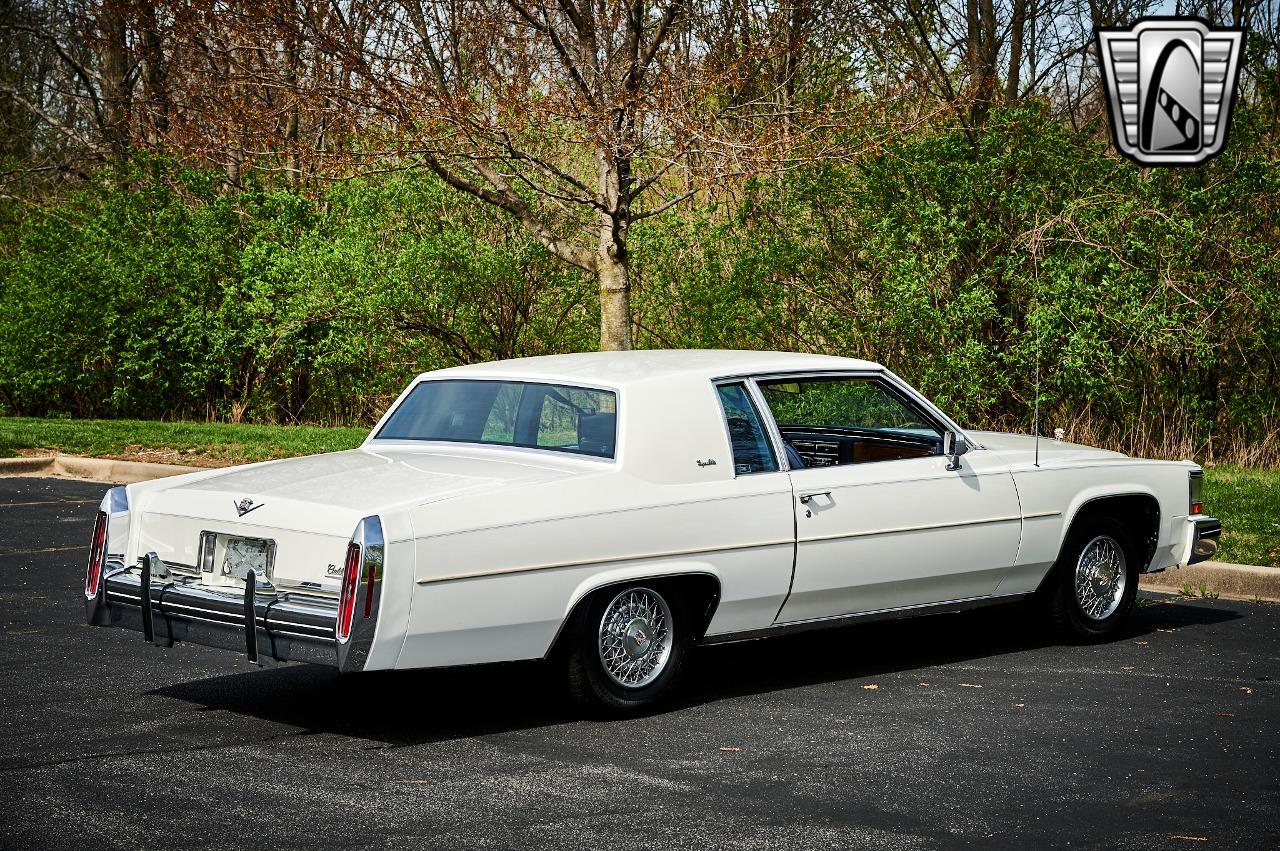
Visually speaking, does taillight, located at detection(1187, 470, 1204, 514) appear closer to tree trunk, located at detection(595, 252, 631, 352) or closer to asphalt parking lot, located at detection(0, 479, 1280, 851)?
asphalt parking lot, located at detection(0, 479, 1280, 851)

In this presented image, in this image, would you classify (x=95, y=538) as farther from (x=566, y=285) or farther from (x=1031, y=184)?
(x=566, y=285)

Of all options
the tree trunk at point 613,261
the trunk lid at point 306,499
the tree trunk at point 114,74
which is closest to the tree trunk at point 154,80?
the tree trunk at point 114,74

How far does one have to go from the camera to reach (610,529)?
652 centimetres

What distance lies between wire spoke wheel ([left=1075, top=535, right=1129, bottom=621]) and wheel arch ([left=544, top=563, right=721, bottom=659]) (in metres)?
2.42

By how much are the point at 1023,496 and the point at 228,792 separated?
14.0ft

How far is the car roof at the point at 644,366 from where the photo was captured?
23.7 feet

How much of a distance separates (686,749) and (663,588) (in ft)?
2.78

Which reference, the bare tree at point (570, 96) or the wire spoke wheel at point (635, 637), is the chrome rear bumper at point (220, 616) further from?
the bare tree at point (570, 96)

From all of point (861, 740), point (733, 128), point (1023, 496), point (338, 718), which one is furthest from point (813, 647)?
point (733, 128)

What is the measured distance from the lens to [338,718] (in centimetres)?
666

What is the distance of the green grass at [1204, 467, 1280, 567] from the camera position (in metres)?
10.7

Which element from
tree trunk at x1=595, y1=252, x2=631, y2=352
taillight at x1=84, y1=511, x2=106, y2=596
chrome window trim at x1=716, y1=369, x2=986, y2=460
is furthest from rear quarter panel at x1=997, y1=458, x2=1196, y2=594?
tree trunk at x1=595, y1=252, x2=631, y2=352

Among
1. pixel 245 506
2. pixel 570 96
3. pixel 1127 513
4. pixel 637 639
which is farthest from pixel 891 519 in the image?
pixel 570 96

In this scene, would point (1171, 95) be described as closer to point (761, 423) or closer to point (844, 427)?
point (844, 427)
